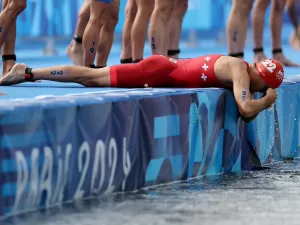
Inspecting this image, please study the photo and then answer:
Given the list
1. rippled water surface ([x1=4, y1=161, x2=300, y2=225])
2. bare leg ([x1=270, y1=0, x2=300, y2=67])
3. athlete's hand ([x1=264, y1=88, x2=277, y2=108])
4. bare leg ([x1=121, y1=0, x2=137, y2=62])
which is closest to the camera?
rippled water surface ([x1=4, y1=161, x2=300, y2=225])

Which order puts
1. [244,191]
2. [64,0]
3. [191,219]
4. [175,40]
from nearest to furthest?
[191,219] < [244,191] < [175,40] < [64,0]

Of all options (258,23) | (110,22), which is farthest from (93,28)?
(258,23)

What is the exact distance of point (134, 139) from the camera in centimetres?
495

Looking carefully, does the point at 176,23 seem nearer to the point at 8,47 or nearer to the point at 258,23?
the point at 258,23

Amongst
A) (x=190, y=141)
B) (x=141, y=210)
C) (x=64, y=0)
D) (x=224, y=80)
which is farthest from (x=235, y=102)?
(x=64, y=0)

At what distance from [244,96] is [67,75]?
4.12 feet

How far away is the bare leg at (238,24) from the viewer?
7.38 meters

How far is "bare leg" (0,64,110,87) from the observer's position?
5957 mm

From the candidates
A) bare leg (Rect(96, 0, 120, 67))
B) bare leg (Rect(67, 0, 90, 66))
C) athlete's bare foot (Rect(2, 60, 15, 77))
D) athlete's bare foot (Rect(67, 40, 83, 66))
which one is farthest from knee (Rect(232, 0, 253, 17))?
athlete's bare foot (Rect(2, 60, 15, 77))

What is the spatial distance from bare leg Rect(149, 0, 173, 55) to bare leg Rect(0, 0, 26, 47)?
42.5 inches

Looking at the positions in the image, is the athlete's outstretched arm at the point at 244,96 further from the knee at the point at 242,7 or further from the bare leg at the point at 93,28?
the knee at the point at 242,7

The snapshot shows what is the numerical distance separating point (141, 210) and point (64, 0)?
8.19 metres

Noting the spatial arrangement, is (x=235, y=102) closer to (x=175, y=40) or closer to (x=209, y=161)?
(x=209, y=161)

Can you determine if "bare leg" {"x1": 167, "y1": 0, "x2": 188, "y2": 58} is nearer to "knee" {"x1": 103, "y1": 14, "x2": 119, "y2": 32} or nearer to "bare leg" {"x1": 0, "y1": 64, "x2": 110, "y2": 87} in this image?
"knee" {"x1": 103, "y1": 14, "x2": 119, "y2": 32}
